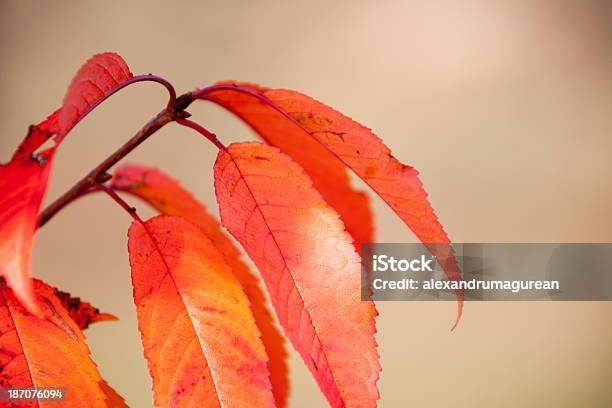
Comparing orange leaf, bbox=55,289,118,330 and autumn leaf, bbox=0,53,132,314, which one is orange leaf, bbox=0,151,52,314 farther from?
orange leaf, bbox=55,289,118,330

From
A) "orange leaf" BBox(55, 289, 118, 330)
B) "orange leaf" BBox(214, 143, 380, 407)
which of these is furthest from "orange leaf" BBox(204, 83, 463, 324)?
"orange leaf" BBox(55, 289, 118, 330)

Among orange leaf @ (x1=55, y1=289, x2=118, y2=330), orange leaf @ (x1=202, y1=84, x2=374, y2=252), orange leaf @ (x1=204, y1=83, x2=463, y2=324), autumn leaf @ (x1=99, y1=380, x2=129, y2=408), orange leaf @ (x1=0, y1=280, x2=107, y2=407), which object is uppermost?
orange leaf @ (x1=202, y1=84, x2=374, y2=252)

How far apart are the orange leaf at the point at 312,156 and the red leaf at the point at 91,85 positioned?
59mm

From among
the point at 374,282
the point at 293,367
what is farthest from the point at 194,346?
the point at 293,367

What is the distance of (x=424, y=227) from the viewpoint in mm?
209

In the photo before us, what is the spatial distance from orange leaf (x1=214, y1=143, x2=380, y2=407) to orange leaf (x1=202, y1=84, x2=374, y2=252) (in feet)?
0.14

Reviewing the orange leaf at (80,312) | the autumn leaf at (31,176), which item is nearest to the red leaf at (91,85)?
the autumn leaf at (31,176)

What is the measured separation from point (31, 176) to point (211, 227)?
0.15 m

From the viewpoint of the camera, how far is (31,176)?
15 cm

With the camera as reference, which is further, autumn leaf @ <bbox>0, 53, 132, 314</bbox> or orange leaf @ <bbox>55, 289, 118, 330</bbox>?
orange leaf @ <bbox>55, 289, 118, 330</bbox>

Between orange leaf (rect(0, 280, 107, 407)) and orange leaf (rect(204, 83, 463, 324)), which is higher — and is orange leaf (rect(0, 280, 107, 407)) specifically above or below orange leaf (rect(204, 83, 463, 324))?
below

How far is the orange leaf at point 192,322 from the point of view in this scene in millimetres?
196

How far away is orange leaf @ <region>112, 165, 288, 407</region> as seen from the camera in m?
0.27

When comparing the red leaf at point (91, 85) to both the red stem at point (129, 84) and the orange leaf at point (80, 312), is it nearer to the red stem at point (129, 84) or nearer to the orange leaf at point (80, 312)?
A: the red stem at point (129, 84)
